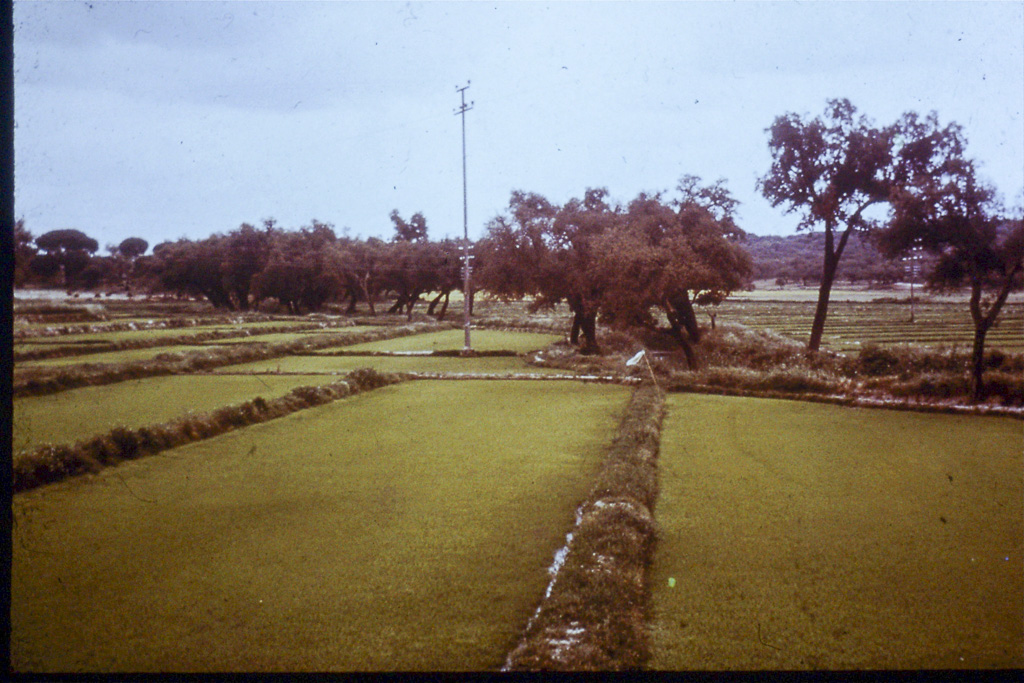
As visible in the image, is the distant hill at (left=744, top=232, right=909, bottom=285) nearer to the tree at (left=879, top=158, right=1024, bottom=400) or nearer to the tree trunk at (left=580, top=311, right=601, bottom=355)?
the tree at (left=879, top=158, right=1024, bottom=400)

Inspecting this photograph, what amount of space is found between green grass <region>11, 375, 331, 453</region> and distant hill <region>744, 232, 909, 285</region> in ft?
39.9

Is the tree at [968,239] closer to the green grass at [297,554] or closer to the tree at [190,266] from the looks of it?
the green grass at [297,554]

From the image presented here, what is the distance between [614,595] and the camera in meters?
4.18

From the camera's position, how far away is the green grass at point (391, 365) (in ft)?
58.5

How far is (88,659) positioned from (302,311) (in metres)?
47.4

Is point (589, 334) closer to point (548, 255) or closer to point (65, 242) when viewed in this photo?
point (548, 255)

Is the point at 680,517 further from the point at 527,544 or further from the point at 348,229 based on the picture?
the point at 348,229

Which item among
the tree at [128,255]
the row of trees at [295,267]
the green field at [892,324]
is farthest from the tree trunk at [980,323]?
the row of trees at [295,267]

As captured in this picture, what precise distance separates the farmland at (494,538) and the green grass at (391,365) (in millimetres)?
6426

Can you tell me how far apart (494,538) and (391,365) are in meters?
14.7

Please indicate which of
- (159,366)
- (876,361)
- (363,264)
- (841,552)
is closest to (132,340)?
(159,366)

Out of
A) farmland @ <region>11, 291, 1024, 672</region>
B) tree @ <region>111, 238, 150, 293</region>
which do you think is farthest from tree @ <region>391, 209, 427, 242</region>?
farmland @ <region>11, 291, 1024, 672</region>

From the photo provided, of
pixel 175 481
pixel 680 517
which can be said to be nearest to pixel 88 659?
pixel 175 481

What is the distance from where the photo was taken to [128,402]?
11805mm
